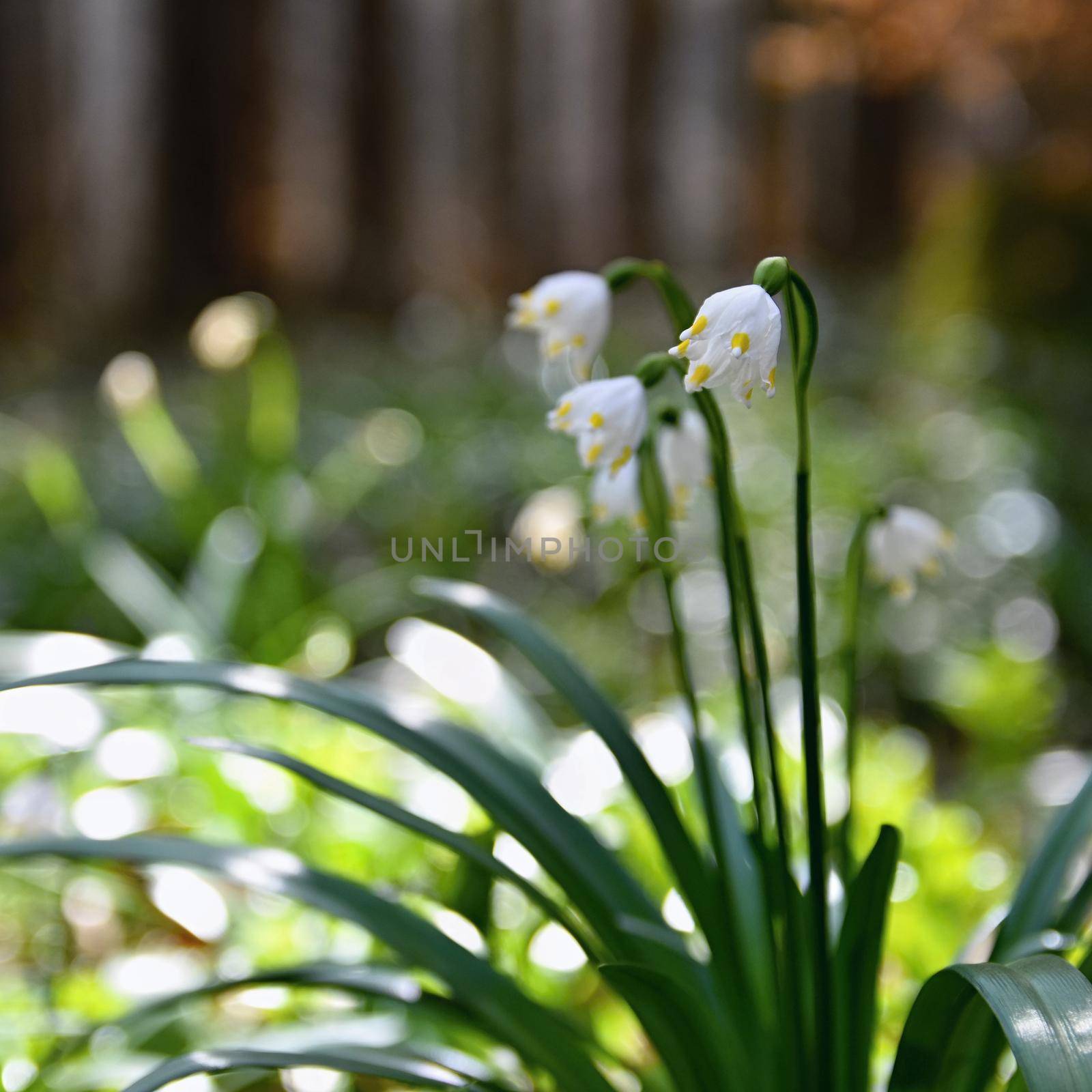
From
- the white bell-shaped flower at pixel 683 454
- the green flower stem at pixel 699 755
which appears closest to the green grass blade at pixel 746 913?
the green flower stem at pixel 699 755

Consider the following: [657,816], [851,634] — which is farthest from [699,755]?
[851,634]

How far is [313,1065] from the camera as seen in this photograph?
0.83 metres

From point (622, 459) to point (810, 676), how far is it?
0.65ft

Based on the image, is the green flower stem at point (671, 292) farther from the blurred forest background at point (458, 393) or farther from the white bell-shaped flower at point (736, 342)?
the blurred forest background at point (458, 393)

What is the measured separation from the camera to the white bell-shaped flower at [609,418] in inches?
30.5

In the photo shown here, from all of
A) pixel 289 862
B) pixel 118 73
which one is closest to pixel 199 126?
pixel 118 73

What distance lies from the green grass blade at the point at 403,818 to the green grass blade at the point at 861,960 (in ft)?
0.64

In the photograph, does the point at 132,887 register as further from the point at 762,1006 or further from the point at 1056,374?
the point at 1056,374

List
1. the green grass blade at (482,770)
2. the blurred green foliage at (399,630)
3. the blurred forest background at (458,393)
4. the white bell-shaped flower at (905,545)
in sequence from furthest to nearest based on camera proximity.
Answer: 1. the blurred forest background at (458,393)
2. the blurred green foliage at (399,630)
3. the white bell-shaped flower at (905,545)
4. the green grass blade at (482,770)

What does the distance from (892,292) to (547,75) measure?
9.17 ft

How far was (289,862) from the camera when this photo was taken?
0.99 m

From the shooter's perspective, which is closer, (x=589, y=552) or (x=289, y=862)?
(x=289, y=862)

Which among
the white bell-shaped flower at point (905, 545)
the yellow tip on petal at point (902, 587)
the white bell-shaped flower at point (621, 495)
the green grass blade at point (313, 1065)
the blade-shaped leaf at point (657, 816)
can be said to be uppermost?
the white bell-shaped flower at point (621, 495)

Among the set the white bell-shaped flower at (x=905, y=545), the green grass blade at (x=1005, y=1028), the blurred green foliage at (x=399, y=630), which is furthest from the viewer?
the blurred green foliage at (x=399, y=630)
